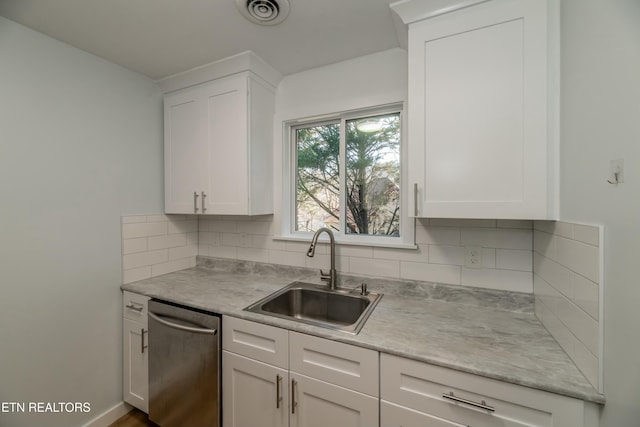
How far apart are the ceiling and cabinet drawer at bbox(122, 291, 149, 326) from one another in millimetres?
1553

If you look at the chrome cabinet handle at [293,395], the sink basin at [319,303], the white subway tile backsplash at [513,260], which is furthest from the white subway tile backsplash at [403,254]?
the chrome cabinet handle at [293,395]

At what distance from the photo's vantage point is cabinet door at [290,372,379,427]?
104 cm

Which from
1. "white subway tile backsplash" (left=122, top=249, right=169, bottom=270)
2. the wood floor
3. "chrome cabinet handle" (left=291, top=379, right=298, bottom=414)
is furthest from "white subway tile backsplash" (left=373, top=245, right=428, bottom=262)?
the wood floor

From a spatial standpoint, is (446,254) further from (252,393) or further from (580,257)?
(252,393)

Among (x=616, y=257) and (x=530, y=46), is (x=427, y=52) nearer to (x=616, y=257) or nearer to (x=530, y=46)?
(x=530, y=46)

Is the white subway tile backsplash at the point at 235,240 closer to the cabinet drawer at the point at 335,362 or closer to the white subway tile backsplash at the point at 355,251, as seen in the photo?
the white subway tile backsplash at the point at 355,251

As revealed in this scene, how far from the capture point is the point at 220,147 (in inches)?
70.1

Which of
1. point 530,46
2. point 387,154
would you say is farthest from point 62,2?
point 530,46

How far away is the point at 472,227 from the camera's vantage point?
142 cm

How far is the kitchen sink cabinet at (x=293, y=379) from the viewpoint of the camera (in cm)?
105

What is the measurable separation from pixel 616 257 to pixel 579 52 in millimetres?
691

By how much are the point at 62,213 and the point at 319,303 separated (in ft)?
5.31

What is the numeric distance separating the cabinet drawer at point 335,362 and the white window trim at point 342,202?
0.72 meters

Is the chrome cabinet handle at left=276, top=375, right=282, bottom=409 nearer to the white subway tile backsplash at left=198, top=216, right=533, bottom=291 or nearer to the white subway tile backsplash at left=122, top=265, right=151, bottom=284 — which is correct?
the white subway tile backsplash at left=198, top=216, right=533, bottom=291
